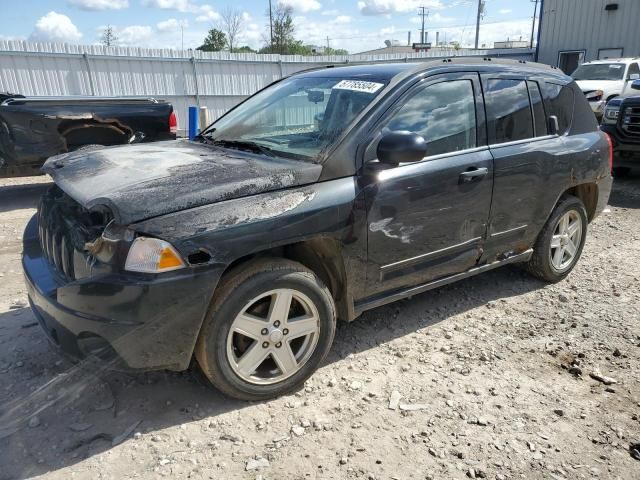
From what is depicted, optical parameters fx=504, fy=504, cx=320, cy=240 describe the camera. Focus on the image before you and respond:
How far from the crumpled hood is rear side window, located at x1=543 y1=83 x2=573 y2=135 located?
239 cm

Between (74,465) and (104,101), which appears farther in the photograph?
(104,101)

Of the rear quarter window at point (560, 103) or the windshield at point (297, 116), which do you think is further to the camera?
the rear quarter window at point (560, 103)

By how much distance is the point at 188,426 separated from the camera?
2.67 meters

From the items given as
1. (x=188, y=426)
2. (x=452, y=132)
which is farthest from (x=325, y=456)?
(x=452, y=132)

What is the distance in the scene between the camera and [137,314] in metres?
2.33

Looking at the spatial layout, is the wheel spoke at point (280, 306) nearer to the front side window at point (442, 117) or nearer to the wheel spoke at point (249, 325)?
the wheel spoke at point (249, 325)

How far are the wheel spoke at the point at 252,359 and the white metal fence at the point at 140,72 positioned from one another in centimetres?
909

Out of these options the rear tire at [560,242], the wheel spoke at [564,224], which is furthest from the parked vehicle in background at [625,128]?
the wheel spoke at [564,224]

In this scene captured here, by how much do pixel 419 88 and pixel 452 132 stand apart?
399mm

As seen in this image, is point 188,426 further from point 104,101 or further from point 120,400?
point 104,101

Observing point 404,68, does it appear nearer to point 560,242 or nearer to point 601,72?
point 560,242

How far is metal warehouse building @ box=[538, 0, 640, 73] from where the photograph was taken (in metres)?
21.0

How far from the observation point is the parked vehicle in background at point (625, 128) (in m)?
8.34

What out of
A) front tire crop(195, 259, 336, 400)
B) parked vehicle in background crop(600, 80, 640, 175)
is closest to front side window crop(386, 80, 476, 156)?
front tire crop(195, 259, 336, 400)
